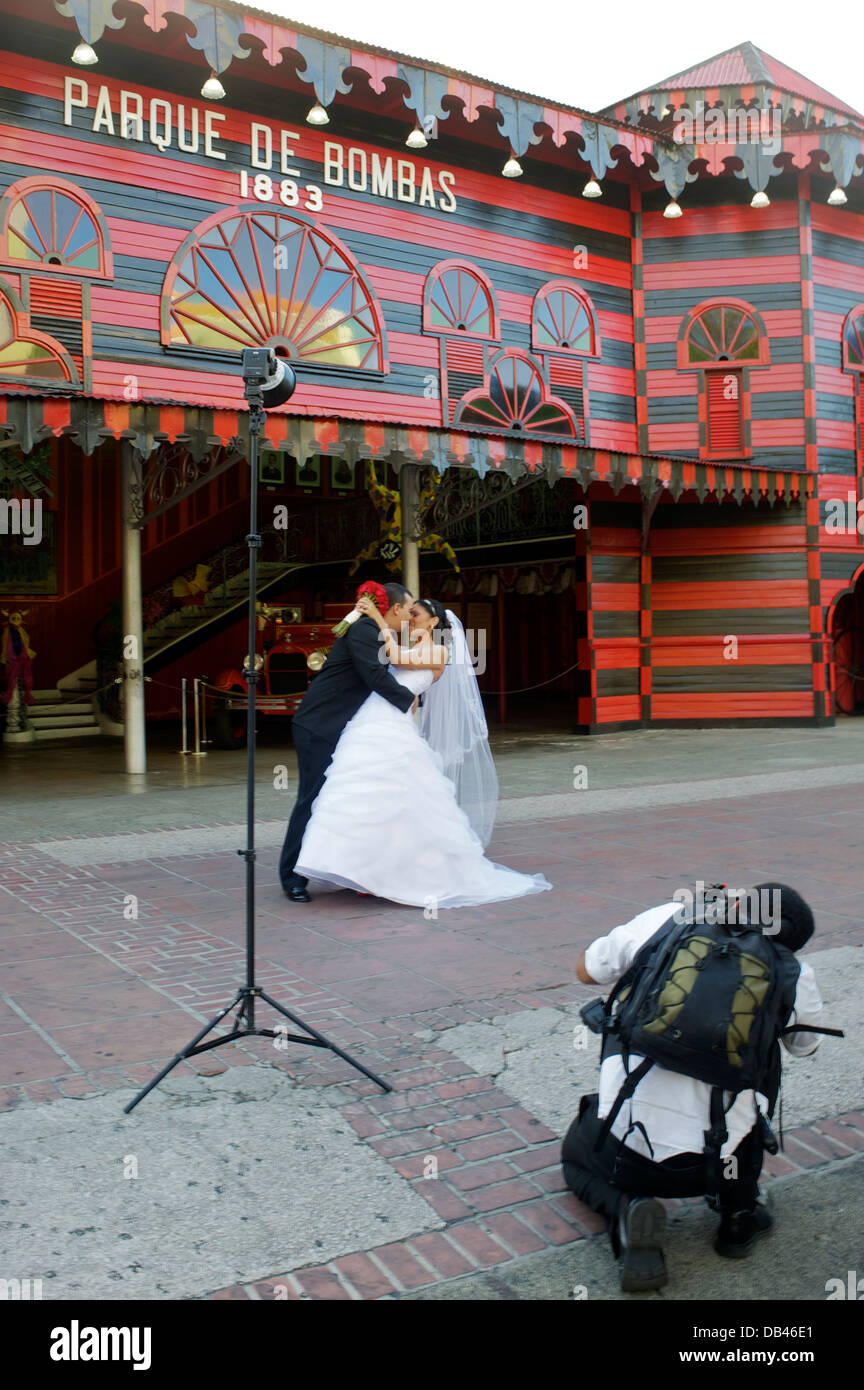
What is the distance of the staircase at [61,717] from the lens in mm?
18500

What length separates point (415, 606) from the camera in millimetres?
7484

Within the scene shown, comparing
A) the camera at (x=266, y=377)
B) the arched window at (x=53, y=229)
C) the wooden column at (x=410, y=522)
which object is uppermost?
the arched window at (x=53, y=229)

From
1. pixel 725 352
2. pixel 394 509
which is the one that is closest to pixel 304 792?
pixel 394 509

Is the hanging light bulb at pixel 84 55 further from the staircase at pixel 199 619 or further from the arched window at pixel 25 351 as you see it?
the staircase at pixel 199 619

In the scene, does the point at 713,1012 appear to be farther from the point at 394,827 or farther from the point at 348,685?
the point at 348,685

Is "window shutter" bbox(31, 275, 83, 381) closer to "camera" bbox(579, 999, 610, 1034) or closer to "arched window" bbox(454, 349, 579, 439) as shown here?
"arched window" bbox(454, 349, 579, 439)

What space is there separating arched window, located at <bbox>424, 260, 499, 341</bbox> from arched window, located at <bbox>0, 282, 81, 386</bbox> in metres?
5.01

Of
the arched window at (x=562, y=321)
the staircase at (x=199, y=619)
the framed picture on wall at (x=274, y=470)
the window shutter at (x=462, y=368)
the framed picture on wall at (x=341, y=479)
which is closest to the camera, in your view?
the window shutter at (x=462, y=368)

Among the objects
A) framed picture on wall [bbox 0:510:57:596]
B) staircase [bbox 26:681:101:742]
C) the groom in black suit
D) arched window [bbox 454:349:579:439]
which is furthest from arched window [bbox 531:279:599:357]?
the groom in black suit

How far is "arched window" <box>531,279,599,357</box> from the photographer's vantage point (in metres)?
16.7

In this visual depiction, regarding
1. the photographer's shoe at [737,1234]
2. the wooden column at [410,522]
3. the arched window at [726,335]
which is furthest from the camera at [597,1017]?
the arched window at [726,335]

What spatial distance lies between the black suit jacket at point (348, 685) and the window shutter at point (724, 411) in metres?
12.3

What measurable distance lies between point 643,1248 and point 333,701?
473 centimetres
